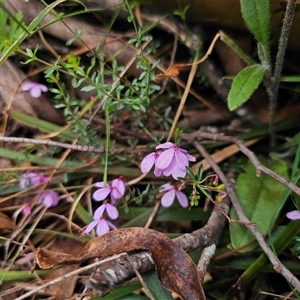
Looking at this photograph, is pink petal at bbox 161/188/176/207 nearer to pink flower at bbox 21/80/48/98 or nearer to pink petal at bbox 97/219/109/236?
pink petal at bbox 97/219/109/236

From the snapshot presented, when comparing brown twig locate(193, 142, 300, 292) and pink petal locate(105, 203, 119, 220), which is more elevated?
pink petal locate(105, 203, 119, 220)

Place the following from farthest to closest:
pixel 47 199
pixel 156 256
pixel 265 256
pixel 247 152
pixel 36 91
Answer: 1. pixel 36 91
2. pixel 47 199
3. pixel 247 152
4. pixel 265 256
5. pixel 156 256

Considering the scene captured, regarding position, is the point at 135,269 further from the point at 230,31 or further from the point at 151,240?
the point at 230,31

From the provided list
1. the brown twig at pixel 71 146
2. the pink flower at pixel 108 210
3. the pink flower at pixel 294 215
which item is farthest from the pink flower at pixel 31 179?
the pink flower at pixel 294 215

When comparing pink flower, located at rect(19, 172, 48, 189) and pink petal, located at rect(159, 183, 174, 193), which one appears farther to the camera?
pink flower, located at rect(19, 172, 48, 189)

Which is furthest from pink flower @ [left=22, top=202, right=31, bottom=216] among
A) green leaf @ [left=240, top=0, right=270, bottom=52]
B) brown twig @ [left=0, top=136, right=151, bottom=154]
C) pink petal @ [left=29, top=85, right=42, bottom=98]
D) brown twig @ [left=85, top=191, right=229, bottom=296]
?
green leaf @ [left=240, top=0, right=270, bottom=52]

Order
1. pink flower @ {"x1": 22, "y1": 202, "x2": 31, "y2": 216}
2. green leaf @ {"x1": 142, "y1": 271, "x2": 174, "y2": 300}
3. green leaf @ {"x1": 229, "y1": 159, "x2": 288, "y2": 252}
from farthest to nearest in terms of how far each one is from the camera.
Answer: pink flower @ {"x1": 22, "y1": 202, "x2": 31, "y2": 216}, green leaf @ {"x1": 229, "y1": 159, "x2": 288, "y2": 252}, green leaf @ {"x1": 142, "y1": 271, "x2": 174, "y2": 300}

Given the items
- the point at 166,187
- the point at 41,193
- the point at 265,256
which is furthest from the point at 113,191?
the point at 265,256

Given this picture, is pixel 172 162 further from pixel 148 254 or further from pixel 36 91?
pixel 36 91
